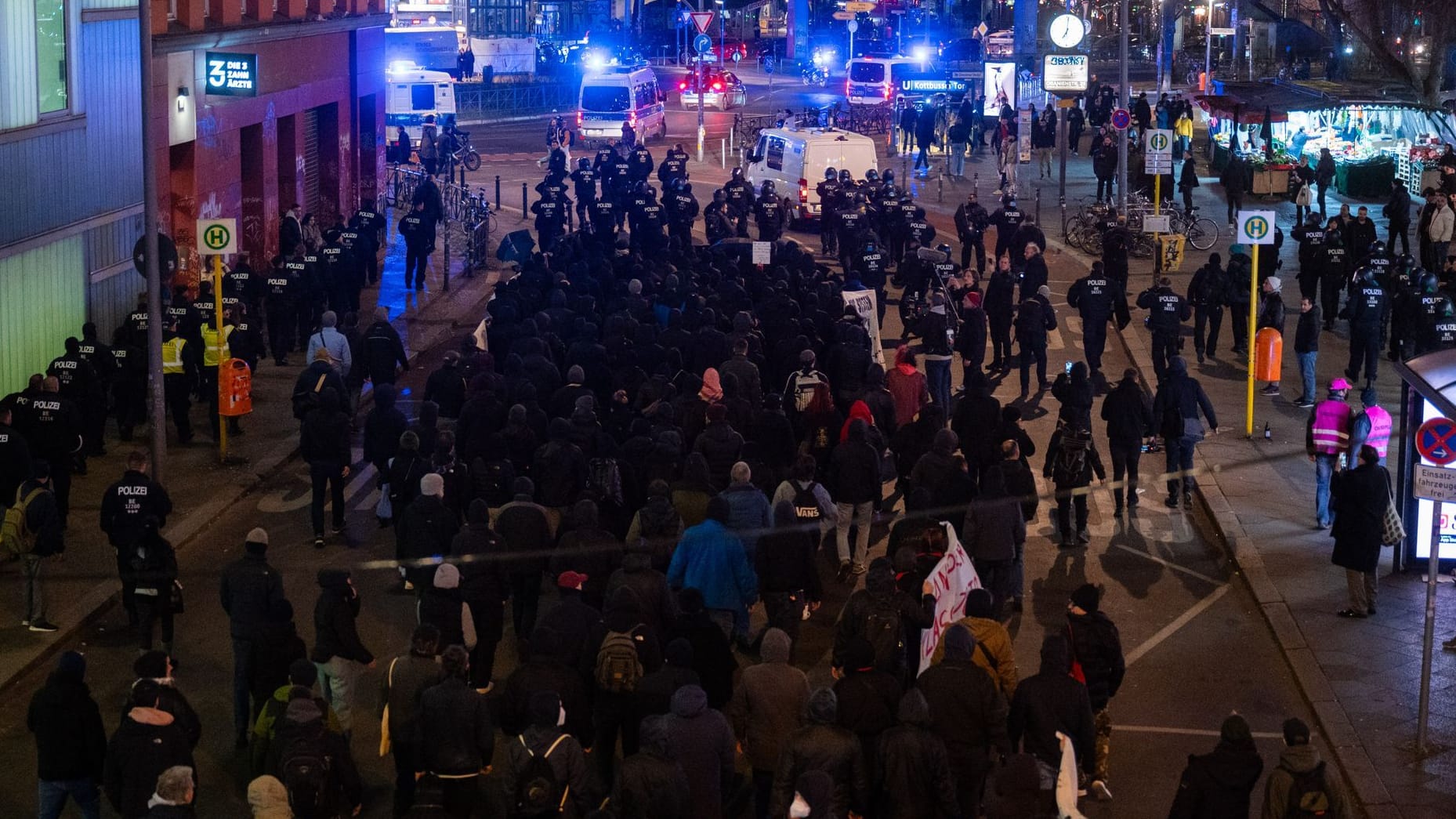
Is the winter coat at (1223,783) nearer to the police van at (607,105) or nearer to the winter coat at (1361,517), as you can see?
the winter coat at (1361,517)

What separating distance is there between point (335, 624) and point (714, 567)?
2787 millimetres

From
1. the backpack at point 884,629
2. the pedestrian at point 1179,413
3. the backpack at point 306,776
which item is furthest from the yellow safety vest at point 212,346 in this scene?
the backpack at point 306,776

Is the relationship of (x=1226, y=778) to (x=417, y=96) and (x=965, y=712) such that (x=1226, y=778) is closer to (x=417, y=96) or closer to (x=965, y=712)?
(x=965, y=712)

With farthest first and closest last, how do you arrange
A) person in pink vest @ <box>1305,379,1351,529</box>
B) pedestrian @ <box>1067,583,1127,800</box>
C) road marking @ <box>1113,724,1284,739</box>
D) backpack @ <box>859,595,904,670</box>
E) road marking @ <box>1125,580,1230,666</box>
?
person in pink vest @ <box>1305,379,1351,529</box> < road marking @ <box>1125,580,1230,666</box> < road marking @ <box>1113,724,1284,739</box> < pedestrian @ <box>1067,583,1127,800</box> < backpack @ <box>859,595,904,670</box>

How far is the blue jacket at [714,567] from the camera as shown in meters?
13.0

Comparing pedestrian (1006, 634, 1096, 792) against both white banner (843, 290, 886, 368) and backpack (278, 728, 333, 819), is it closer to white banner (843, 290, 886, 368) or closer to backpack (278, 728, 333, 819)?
backpack (278, 728, 333, 819)

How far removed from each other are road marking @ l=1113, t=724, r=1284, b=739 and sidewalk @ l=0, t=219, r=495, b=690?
7.60 metres

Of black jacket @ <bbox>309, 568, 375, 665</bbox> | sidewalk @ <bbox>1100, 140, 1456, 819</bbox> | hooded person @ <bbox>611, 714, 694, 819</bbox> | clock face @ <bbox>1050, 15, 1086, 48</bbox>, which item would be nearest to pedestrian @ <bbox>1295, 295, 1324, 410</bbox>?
sidewalk @ <bbox>1100, 140, 1456, 819</bbox>

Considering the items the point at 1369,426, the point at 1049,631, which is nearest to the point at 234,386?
the point at 1049,631

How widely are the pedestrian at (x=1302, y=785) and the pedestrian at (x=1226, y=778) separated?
0.14 meters

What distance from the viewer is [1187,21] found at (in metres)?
97.6

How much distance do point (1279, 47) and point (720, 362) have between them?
204ft

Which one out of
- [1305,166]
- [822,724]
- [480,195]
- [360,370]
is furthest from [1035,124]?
[822,724]

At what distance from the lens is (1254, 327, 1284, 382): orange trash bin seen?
21.9 m
